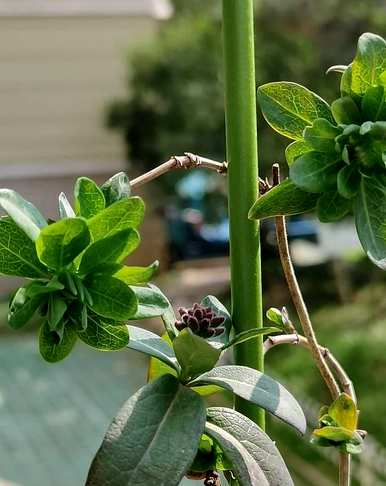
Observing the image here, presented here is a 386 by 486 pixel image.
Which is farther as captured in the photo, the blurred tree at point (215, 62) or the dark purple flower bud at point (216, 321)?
the blurred tree at point (215, 62)

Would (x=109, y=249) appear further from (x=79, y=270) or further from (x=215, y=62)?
(x=215, y=62)

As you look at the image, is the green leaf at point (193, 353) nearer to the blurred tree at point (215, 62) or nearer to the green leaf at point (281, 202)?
the green leaf at point (281, 202)

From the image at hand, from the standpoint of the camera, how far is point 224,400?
3531 mm

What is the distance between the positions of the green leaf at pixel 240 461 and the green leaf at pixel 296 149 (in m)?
0.11

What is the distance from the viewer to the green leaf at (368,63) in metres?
0.31

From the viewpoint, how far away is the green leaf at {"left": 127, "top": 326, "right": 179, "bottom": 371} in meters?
0.31

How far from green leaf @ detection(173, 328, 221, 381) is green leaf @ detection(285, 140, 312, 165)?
8 cm

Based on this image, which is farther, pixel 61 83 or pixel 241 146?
pixel 61 83

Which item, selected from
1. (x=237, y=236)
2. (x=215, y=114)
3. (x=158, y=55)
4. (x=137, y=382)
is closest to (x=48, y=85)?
(x=158, y=55)

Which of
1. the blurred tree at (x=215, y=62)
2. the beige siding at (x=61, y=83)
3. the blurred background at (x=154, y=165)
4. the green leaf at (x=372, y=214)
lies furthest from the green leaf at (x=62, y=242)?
the beige siding at (x=61, y=83)

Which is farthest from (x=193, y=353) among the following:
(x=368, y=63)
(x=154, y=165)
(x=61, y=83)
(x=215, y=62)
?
(x=61, y=83)

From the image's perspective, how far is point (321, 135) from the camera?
0.31m

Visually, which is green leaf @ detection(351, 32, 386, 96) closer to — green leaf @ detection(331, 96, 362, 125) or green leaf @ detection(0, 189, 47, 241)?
green leaf @ detection(331, 96, 362, 125)

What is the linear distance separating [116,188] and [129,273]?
3 centimetres
